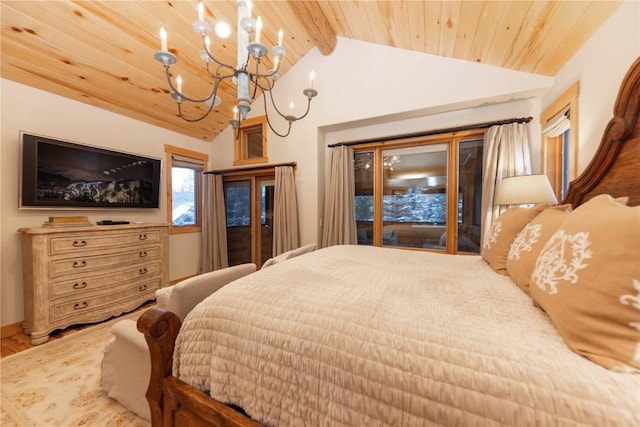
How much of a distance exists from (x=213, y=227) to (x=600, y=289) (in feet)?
13.9

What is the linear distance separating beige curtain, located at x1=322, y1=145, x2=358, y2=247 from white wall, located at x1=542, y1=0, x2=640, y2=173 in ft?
6.89

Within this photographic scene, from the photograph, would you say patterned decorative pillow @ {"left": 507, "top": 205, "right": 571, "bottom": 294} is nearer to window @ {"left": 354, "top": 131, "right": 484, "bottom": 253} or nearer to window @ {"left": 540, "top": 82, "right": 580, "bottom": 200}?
window @ {"left": 540, "top": 82, "right": 580, "bottom": 200}

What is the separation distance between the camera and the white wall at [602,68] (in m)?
1.25

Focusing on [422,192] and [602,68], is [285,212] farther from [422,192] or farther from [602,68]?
[602,68]

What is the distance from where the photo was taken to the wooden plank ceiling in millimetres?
1666

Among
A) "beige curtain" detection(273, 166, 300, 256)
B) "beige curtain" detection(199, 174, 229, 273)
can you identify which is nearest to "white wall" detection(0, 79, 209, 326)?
"beige curtain" detection(199, 174, 229, 273)

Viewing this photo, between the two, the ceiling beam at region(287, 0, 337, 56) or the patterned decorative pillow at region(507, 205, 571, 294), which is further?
the ceiling beam at region(287, 0, 337, 56)

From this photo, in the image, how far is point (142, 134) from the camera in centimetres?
319

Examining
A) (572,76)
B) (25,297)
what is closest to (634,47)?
(572,76)

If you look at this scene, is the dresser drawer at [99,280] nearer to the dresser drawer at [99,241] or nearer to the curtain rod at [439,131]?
the dresser drawer at [99,241]

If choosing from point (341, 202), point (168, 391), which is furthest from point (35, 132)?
point (341, 202)

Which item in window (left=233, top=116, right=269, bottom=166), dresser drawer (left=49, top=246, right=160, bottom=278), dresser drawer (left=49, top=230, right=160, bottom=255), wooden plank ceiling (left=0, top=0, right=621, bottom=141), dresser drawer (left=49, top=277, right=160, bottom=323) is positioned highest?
wooden plank ceiling (left=0, top=0, right=621, bottom=141)

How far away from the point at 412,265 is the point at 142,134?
3768 mm

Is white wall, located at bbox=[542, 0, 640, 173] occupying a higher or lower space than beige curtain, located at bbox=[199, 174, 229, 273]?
higher
